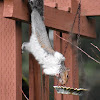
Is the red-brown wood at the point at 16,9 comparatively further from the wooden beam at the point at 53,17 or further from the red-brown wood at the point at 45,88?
the red-brown wood at the point at 45,88

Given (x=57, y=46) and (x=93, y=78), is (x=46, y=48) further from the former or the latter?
(x=93, y=78)

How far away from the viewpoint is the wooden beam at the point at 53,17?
2195 mm

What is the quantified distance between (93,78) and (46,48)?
10.2ft

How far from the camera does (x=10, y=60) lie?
2430 millimetres

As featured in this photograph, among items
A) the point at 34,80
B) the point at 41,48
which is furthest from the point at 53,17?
the point at 34,80

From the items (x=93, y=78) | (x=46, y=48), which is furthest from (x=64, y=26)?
(x=93, y=78)

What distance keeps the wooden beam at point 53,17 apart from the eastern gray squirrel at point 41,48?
0.08m

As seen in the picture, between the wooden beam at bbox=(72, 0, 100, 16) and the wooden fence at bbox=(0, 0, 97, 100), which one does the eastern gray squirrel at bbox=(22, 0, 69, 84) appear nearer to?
the wooden fence at bbox=(0, 0, 97, 100)

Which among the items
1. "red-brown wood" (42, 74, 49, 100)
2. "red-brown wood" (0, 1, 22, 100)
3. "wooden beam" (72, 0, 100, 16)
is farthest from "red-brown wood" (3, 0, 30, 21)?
"wooden beam" (72, 0, 100, 16)

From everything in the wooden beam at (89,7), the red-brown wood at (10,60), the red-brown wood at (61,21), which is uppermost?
the wooden beam at (89,7)


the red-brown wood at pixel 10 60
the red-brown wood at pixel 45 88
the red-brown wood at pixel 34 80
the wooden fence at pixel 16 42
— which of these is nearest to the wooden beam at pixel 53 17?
the wooden fence at pixel 16 42

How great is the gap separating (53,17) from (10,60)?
1.85 feet

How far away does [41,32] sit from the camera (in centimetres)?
246

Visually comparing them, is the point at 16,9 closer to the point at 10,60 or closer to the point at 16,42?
the point at 16,42
